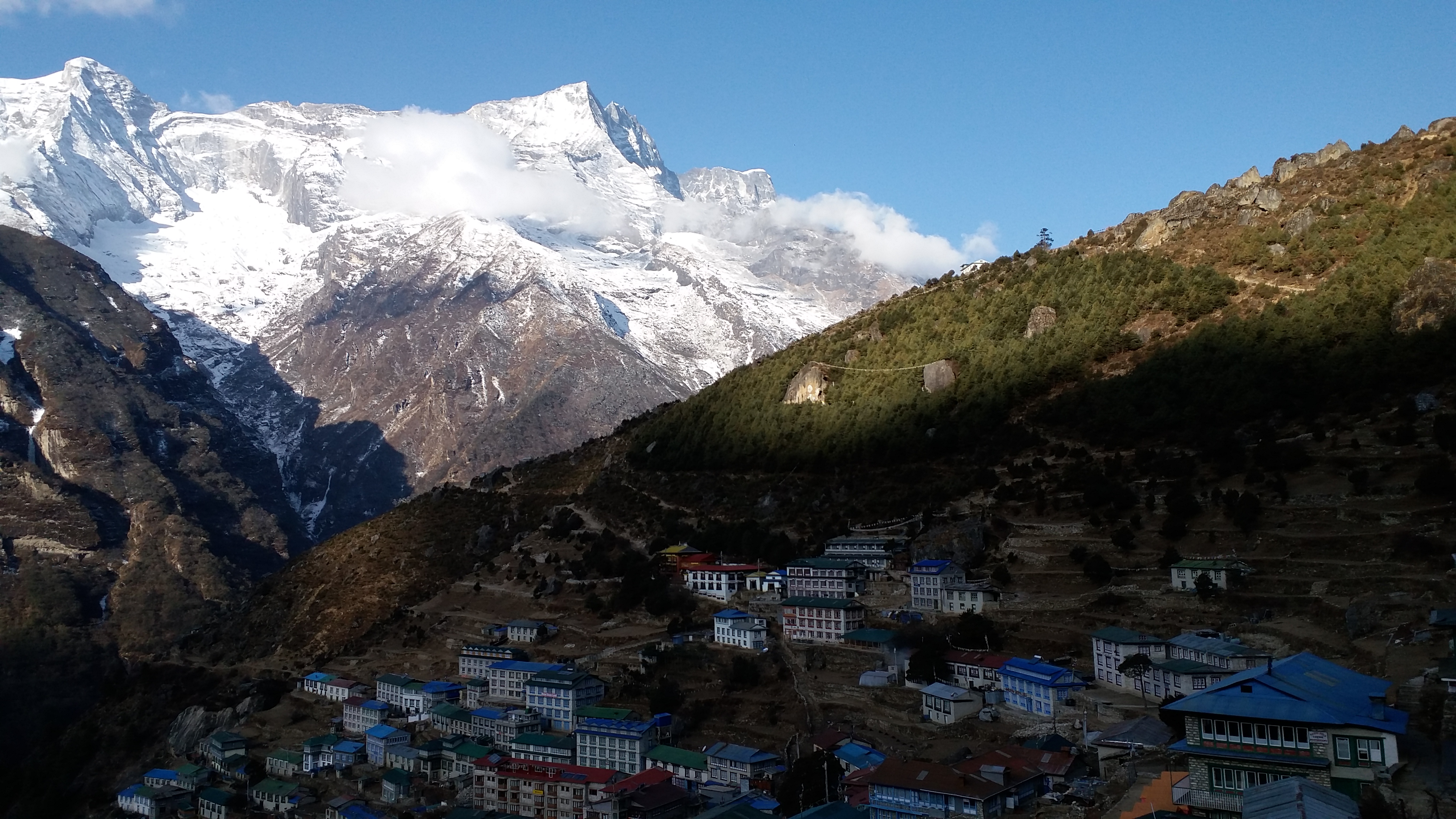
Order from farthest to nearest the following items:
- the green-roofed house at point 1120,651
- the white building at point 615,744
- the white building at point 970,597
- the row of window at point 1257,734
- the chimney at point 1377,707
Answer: the white building at point 970,597 < the white building at point 615,744 < the green-roofed house at point 1120,651 < the chimney at point 1377,707 < the row of window at point 1257,734

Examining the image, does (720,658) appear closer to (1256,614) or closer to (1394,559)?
(1256,614)

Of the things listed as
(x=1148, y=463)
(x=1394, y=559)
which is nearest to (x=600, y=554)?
(x=1148, y=463)

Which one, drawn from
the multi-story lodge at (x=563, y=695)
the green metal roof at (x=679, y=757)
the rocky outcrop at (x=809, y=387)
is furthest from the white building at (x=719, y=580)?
the rocky outcrop at (x=809, y=387)

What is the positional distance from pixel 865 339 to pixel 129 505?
384 ft

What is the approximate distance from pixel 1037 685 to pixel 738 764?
11.6 metres

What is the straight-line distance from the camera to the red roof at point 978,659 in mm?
43344

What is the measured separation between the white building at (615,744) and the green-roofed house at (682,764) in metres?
0.79

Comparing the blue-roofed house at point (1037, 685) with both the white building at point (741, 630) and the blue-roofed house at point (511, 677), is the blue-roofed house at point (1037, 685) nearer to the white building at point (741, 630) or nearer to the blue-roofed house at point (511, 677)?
the white building at point (741, 630)

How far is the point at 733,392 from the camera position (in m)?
96.6

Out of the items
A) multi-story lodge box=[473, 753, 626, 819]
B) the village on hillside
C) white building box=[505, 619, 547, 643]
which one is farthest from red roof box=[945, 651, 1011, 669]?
white building box=[505, 619, 547, 643]

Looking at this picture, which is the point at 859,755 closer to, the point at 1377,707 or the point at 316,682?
the point at 1377,707

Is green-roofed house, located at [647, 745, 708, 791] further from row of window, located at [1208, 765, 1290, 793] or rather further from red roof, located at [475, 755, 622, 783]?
row of window, located at [1208, 765, 1290, 793]

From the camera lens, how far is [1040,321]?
3118 inches

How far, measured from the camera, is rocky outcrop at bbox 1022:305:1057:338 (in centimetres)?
7844
